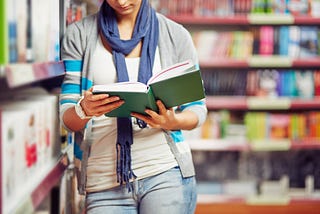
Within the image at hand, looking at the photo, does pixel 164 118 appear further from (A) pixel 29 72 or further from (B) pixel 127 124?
(A) pixel 29 72

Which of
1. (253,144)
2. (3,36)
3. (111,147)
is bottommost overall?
(253,144)

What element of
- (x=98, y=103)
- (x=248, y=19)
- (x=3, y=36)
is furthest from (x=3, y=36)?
(x=248, y=19)

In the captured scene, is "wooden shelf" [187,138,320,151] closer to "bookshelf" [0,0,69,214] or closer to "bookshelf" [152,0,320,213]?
"bookshelf" [152,0,320,213]

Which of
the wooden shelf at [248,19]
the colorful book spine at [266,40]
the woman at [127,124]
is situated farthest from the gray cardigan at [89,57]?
the colorful book spine at [266,40]

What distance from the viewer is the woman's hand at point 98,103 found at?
5.62 ft

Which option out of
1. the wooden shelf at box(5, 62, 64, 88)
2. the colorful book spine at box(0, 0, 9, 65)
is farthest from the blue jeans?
the colorful book spine at box(0, 0, 9, 65)

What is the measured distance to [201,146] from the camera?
13.6 ft

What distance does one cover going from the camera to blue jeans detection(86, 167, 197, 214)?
1870 mm

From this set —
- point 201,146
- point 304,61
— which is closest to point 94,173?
point 201,146

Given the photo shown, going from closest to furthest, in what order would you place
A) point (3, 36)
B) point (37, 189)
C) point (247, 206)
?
point (3, 36), point (37, 189), point (247, 206)

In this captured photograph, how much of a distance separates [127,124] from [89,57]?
243 mm

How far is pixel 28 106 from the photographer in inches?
64.5

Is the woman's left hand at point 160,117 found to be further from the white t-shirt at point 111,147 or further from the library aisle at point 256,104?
the library aisle at point 256,104

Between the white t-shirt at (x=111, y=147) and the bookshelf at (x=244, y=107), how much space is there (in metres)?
2.18
